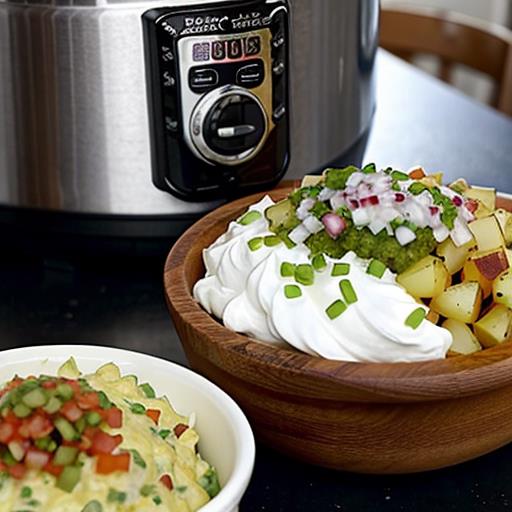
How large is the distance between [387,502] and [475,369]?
5.5 inches

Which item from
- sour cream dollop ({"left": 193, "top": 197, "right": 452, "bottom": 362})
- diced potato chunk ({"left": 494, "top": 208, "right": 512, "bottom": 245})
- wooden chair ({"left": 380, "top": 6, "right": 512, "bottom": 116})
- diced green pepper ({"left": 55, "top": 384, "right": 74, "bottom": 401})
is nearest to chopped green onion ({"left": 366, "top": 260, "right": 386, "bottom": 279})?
sour cream dollop ({"left": 193, "top": 197, "right": 452, "bottom": 362})

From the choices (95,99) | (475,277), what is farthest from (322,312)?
(95,99)

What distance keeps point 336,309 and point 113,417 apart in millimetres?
178

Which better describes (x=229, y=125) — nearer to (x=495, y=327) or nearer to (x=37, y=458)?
(x=495, y=327)

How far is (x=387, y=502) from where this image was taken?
84cm

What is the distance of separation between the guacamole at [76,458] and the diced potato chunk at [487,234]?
29cm

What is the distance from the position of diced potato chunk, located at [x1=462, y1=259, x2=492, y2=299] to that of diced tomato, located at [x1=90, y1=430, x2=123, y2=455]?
29 centimetres

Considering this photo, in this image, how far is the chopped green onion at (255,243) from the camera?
86cm

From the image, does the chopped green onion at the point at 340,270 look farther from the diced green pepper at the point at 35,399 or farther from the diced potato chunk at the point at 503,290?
the diced green pepper at the point at 35,399


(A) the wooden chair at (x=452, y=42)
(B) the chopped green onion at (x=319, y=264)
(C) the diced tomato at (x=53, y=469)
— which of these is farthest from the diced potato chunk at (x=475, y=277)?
(A) the wooden chair at (x=452, y=42)

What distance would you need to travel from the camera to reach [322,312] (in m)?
0.81

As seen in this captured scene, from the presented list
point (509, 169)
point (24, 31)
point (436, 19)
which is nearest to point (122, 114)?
point (24, 31)

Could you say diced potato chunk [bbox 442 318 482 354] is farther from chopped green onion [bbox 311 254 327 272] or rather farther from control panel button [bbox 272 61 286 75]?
control panel button [bbox 272 61 286 75]

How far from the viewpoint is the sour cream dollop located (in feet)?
2.59
